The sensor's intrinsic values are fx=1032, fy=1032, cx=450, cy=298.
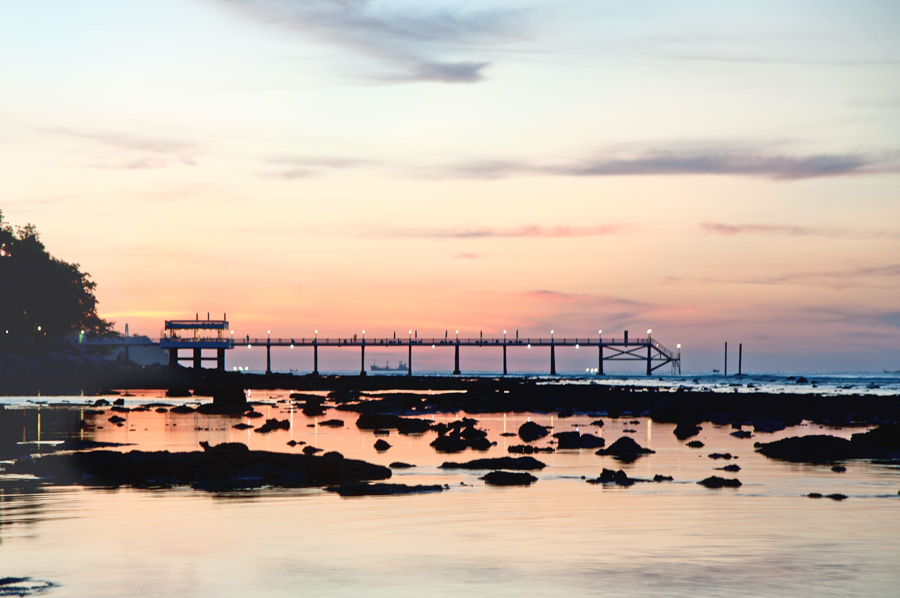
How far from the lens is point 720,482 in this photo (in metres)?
27.4

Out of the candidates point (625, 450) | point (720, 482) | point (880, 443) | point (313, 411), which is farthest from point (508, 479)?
point (313, 411)

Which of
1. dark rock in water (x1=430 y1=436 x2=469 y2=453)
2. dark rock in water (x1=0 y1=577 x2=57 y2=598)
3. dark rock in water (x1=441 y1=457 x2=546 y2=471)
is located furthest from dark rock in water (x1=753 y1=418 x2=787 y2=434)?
dark rock in water (x1=0 y1=577 x2=57 y2=598)

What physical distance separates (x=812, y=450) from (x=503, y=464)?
11135 millimetres

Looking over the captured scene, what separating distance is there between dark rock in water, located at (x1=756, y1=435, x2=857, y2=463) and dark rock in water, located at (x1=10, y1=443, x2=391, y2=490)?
14.6 m

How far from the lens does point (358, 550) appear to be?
1858 cm

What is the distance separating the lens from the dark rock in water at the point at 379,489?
25.5 metres

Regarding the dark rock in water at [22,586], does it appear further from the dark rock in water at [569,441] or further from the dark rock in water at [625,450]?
the dark rock in water at [569,441]

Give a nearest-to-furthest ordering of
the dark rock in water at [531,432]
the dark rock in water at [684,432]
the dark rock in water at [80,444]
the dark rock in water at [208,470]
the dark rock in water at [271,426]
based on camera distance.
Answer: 1. the dark rock in water at [208,470]
2. the dark rock in water at [80,444]
3. the dark rock in water at [531,432]
4. the dark rock in water at [684,432]
5. the dark rock in water at [271,426]

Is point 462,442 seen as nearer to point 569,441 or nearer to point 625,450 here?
point 569,441

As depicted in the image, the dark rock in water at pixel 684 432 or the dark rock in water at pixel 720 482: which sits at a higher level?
the dark rock in water at pixel 720 482

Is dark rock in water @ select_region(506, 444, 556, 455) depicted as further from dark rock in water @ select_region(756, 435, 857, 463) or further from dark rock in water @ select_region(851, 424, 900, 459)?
dark rock in water @ select_region(851, 424, 900, 459)

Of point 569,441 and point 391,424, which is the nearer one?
point 569,441

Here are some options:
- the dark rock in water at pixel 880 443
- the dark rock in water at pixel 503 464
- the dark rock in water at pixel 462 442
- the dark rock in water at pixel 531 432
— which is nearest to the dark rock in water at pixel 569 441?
the dark rock in water at pixel 531 432

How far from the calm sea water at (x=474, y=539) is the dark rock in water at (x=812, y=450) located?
13.0 ft
